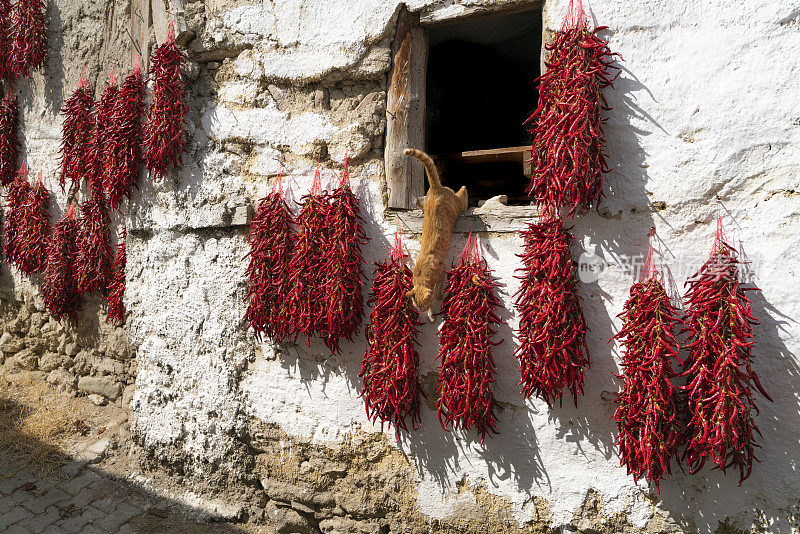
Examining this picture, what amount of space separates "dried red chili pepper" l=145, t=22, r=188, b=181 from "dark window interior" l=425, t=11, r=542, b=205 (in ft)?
5.31

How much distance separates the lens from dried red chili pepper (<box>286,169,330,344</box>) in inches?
110

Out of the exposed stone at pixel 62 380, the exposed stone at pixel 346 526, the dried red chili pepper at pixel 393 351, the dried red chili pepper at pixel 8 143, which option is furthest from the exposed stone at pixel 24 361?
the dried red chili pepper at pixel 393 351

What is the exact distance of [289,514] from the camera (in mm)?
3096

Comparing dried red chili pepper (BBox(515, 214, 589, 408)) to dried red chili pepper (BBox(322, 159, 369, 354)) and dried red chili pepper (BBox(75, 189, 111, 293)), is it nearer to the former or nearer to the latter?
dried red chili pepper (BBox(322, 159, 369, 354))

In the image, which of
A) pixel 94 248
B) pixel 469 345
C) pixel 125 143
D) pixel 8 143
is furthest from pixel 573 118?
pixel 8 143

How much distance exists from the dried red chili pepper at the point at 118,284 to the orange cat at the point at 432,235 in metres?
2.42

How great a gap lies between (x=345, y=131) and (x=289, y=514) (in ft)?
7.34

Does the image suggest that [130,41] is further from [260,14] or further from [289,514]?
[289,514]

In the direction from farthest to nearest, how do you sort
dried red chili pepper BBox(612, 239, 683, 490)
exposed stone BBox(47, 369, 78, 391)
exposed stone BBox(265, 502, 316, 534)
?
1. exposed stone BBox(47, 369, 78, 391)
2. exposed stone BBox(265, 502, 316, 534)
3. dried red chili pepper BBox(612, 239, 683, 490)

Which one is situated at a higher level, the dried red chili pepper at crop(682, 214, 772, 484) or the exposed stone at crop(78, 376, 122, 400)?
the dried red chili pepper at crop(682, 214, 772, 484)

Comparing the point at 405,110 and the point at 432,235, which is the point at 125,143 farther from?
the point at 432,235

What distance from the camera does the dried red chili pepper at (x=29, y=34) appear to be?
4.41 meters

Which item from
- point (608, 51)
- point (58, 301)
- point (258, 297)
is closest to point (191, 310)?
point (258, 297)

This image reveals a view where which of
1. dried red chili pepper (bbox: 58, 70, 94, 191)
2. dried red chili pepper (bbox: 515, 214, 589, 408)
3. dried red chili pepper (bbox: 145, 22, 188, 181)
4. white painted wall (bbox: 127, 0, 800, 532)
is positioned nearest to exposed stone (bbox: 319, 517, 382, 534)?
white painted wall (bbox: 127, 0, 800, 532)
